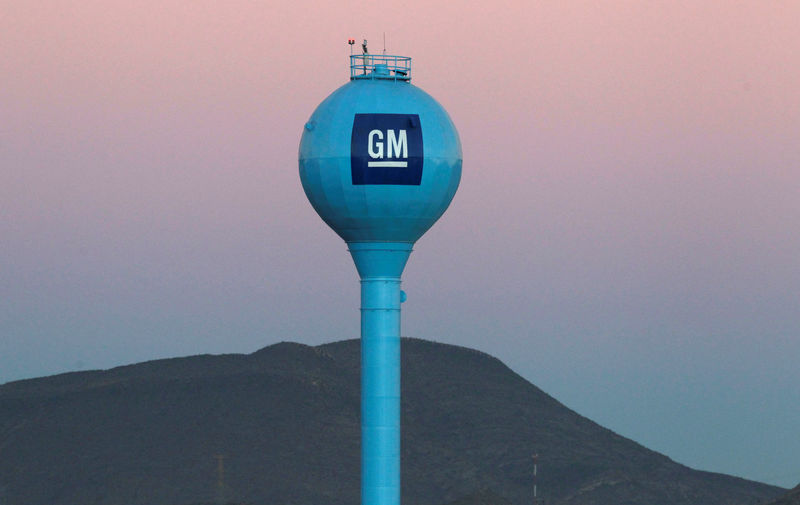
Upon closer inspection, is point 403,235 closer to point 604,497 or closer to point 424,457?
point 604,497

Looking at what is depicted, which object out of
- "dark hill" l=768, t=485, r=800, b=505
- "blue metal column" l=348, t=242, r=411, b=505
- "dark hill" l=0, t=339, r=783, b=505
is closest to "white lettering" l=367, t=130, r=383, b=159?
"blue metal column" l=348, t=242, r=411, b=505

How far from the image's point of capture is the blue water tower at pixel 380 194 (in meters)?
52.9

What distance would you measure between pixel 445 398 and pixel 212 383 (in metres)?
21.8

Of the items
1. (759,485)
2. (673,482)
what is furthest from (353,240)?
(759,485)

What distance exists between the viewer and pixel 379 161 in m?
52.7

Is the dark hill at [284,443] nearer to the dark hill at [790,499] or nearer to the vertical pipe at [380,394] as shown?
the dark hill at [790,499]

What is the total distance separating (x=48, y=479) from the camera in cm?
10562

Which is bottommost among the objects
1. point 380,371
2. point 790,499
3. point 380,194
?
point 790,499

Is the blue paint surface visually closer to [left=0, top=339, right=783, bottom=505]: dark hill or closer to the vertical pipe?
the vertical pipe

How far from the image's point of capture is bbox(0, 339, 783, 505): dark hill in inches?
4085

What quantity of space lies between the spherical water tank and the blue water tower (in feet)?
0.11

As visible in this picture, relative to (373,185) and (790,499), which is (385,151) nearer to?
(373,185)

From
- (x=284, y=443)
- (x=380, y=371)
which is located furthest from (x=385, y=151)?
(x=284, y=443)

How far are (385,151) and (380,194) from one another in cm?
146
